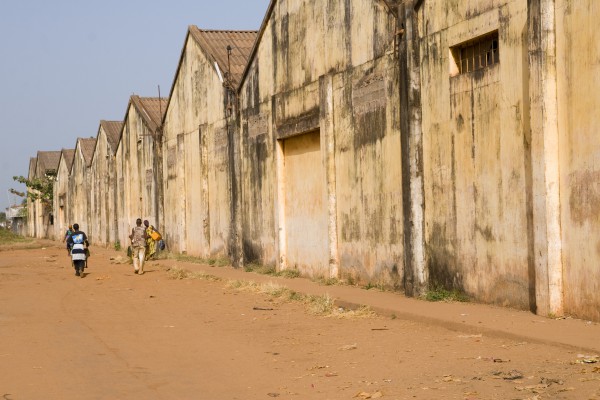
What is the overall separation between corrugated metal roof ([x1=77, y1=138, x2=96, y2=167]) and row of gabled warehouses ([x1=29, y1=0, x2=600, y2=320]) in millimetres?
28644

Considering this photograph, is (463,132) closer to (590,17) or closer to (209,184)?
Result: (590,17)

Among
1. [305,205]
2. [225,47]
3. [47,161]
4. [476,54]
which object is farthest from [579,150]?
[47,161]

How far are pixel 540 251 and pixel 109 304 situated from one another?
29.6 ft

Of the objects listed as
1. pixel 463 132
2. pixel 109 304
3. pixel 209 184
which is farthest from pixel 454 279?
pixel 209 184

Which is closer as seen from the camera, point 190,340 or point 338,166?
point 190,340

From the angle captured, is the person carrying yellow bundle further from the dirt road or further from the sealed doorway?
the dirt road

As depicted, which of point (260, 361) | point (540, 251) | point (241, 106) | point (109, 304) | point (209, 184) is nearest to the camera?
point (260, 361)

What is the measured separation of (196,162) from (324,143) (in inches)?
471

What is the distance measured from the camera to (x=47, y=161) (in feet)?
277

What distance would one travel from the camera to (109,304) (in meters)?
17.4

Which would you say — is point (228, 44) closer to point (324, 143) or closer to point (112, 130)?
point (324, 143)

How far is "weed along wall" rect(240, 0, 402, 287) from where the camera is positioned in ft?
55.2

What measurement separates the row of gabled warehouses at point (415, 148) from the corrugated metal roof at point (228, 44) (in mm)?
161

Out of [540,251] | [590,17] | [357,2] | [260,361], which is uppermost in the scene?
[357,2]
